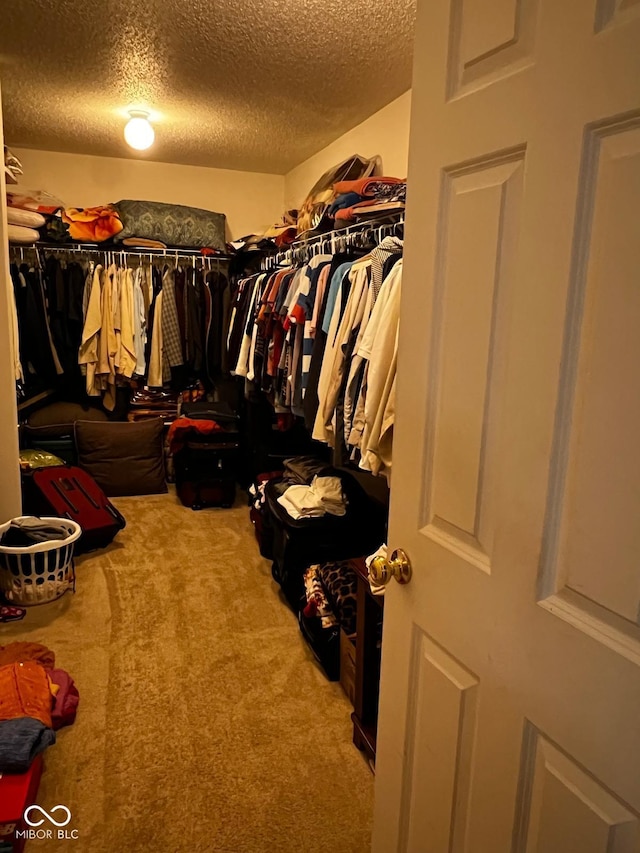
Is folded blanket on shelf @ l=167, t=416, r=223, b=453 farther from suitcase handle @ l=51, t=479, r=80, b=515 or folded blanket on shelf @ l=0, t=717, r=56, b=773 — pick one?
folded blanket on shelf @ l=0, t=717, r=56, b=773

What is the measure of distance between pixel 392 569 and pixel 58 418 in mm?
3976

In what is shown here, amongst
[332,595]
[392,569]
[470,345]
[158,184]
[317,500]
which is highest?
[158,184]

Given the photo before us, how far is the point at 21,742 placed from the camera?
167 cm

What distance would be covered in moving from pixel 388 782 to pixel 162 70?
10.3 ft

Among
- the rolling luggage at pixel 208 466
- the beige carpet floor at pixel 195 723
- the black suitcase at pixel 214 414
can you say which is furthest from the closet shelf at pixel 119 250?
the beige carpet floor at pixel 195 723

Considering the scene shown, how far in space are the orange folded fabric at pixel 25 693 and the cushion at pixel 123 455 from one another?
90.6 inches

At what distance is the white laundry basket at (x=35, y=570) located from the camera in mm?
2648

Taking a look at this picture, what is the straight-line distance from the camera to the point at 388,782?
1178 millimetres

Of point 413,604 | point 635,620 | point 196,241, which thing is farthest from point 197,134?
point 635,620

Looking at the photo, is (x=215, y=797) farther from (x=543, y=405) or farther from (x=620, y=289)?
(x=620, y=289)

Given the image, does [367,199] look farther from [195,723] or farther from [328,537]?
[195,723]

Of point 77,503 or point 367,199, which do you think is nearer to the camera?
point 367,199

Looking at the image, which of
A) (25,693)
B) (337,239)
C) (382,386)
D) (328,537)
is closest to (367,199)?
(337,239)

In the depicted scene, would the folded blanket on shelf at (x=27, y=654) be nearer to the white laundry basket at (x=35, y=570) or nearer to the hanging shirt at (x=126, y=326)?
the white laundry basket at (x=35, y=570)
